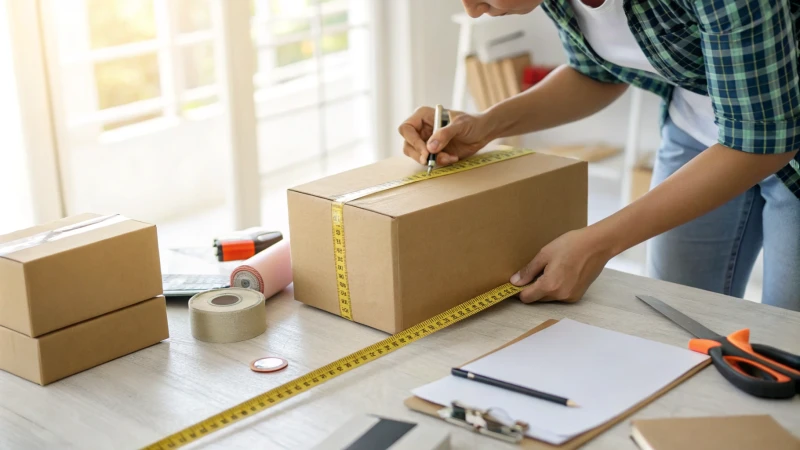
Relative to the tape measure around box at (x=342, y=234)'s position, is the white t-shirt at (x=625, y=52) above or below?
above

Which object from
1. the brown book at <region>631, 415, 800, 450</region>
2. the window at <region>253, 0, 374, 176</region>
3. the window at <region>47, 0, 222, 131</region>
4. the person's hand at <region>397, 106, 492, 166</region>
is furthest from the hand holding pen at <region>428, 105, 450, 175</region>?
the window at <region>253, 0, 374, 176</region>

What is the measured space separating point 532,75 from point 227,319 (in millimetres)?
2374

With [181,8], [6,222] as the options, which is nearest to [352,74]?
[181,8]

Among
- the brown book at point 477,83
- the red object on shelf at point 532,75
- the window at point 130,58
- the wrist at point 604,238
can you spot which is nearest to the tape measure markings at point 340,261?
the wrist at point 604,238

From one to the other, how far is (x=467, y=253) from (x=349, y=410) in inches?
14.6

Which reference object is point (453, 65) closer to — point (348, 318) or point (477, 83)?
point (477, 83)

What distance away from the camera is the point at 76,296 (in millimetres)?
1128

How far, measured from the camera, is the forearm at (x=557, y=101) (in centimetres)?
170

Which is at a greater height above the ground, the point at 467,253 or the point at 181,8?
the point at 181,8

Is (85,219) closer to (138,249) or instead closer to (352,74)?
(138,249)

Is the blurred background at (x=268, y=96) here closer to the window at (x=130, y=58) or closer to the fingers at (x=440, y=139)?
the window at (x=130, y=58)

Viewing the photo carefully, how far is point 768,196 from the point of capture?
162 centimetres

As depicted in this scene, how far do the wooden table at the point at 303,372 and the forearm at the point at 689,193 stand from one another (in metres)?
0.12

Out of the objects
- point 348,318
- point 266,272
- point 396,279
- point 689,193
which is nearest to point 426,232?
point 396,279
